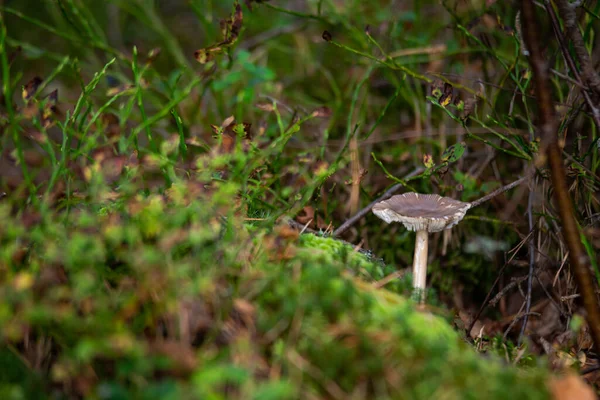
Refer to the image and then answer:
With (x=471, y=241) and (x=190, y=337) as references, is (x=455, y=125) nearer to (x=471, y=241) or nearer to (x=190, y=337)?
(x=471, y=241)

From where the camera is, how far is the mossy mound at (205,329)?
112 cm

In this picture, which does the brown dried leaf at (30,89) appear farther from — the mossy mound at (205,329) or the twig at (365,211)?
the twig at (365,211)

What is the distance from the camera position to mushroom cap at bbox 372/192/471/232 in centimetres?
188

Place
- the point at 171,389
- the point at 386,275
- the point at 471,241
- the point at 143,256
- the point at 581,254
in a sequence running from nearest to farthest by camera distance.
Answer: the point at 171,389, the point at 143,256, the point at 581,254, the point at 386,275, the point at 471,241

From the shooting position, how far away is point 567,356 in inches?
71.6

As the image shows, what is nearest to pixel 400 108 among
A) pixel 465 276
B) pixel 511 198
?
pixel 511 198

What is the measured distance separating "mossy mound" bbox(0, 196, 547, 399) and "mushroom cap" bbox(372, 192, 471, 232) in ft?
1.51

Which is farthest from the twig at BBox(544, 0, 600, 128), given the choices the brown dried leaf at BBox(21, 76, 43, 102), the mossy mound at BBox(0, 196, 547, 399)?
the brown dried leaf at BBox(21, 76, 43, 102)

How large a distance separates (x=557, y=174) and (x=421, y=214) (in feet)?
1.50

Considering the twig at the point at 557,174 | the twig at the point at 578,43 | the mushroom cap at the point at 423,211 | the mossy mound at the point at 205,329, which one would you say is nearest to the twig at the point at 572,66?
the twig at the point at 578,43

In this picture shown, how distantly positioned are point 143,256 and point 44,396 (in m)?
0.38

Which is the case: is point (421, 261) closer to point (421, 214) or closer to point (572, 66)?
point (421, 214)

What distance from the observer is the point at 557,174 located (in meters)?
1.62

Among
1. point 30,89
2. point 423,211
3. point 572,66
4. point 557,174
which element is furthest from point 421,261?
point 30,89
